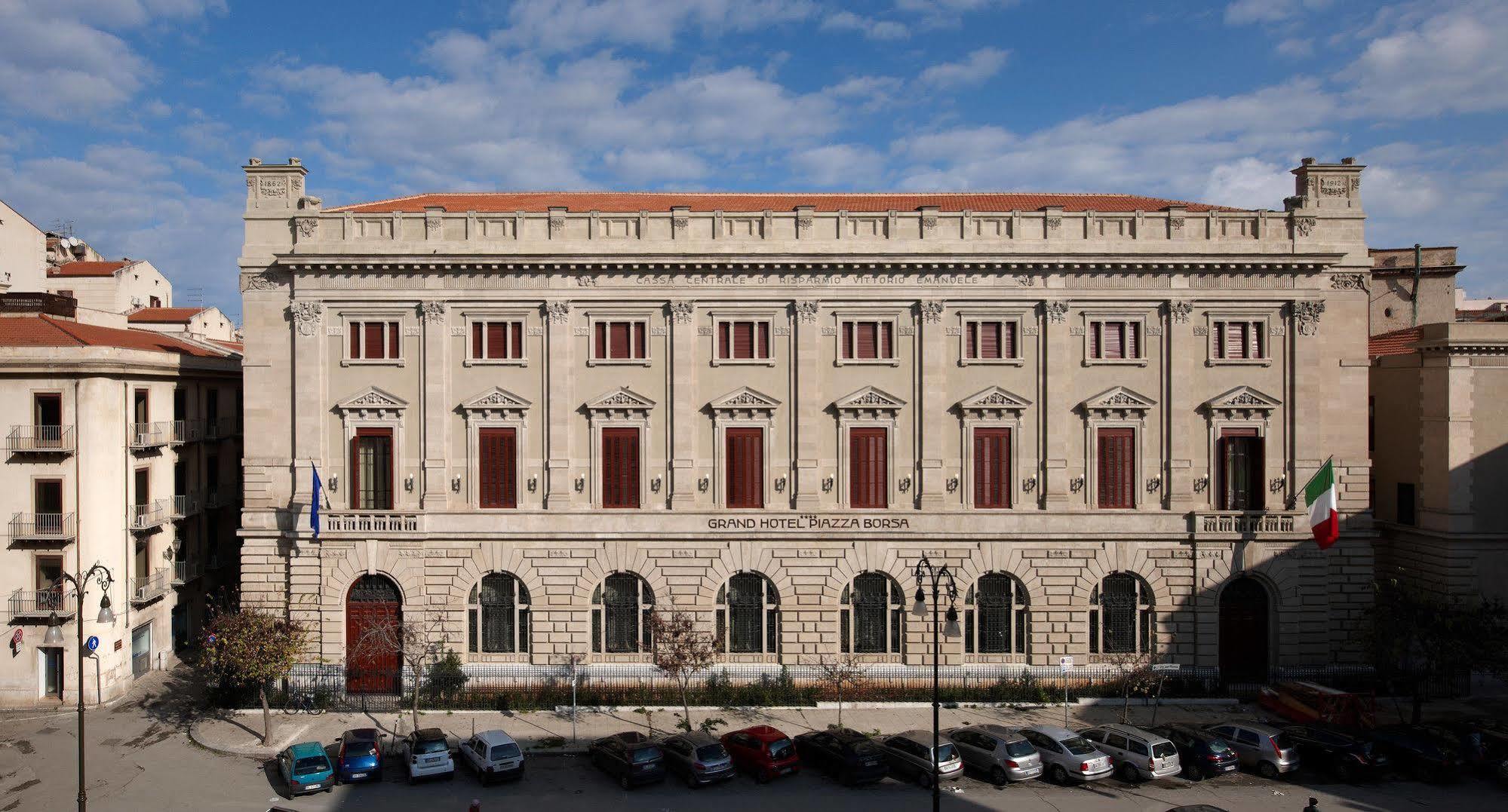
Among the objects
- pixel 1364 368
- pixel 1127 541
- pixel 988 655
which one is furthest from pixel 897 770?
pixel 1364 368

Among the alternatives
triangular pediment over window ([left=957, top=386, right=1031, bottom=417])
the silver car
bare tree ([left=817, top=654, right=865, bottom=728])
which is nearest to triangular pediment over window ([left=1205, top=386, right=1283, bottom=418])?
triangular pediment over window ([left=957, top=386, right=1031, bottom=417])

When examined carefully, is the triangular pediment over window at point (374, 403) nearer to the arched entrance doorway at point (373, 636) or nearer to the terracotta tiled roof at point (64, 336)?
the arched entrance doorway at point (373, 636)

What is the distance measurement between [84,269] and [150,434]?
90.5ft

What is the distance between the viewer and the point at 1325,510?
30.3 metres

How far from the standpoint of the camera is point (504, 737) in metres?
25.6

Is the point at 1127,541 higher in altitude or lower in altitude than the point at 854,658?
higher

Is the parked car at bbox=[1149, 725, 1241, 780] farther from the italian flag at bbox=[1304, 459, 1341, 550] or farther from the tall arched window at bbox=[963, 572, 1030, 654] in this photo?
the italian flag at bbox=[1304, 459, 1341, 550]

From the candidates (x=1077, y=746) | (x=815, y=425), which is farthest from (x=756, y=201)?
(x=1077, y=746)

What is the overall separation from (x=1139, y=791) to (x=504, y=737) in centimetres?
1732

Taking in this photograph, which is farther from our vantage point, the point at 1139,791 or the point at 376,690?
the point at 376,690

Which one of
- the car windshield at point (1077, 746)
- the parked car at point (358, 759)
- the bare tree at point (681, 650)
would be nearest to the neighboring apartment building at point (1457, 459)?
the car windshield at point (1077, 746)

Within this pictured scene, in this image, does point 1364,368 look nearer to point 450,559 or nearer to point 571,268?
point 571,268

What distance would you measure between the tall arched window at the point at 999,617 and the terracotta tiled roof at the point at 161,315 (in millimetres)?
51191

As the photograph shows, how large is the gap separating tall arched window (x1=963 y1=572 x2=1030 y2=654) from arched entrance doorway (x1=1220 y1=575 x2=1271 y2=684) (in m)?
7.20
